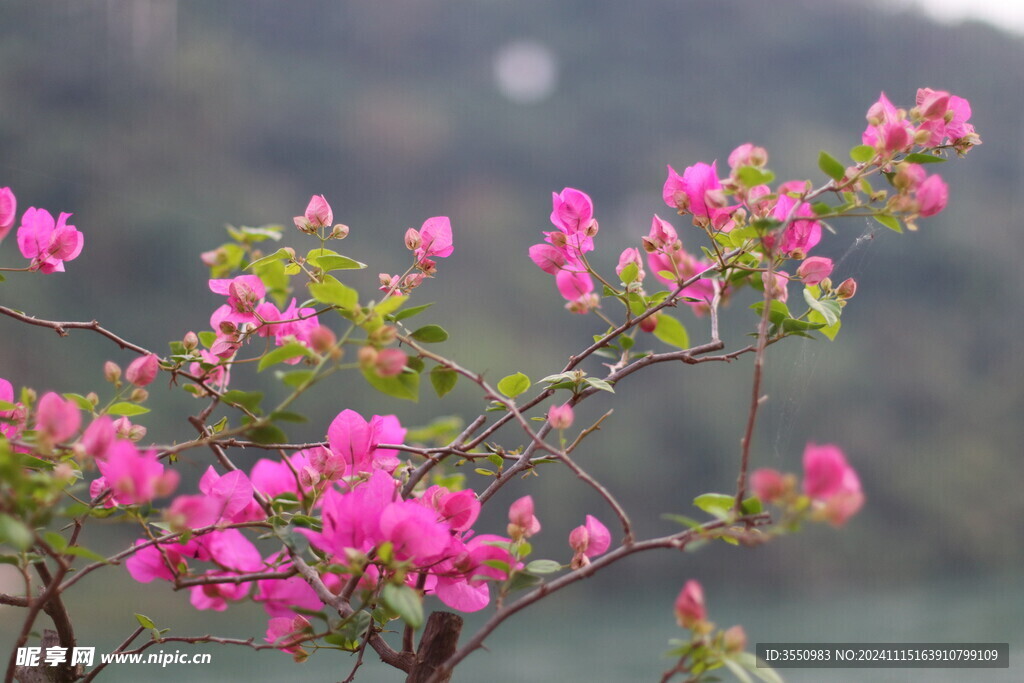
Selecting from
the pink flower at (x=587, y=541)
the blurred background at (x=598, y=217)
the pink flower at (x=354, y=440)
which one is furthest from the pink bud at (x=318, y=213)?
the blurred background at (x=598, y=217)

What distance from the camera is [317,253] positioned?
1.40ft

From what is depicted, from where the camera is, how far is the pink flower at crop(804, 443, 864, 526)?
0.24 m

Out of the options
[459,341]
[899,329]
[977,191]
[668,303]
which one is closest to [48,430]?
[668,303]

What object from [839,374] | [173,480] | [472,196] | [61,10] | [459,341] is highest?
[61,10]

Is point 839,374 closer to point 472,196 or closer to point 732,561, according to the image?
point 732,561

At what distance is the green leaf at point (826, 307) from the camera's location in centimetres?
37

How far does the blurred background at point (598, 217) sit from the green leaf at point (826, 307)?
1.94m

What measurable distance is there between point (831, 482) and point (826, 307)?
0.17 m

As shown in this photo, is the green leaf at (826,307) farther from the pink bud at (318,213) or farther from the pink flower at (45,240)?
the pink flower at (45,240)

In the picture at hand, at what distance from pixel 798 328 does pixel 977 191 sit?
3410mm

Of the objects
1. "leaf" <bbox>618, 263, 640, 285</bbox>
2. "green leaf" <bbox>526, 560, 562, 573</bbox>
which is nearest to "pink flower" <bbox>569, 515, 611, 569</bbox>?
"green leaf" <bbox>526, 560, 562, 573</bbox>

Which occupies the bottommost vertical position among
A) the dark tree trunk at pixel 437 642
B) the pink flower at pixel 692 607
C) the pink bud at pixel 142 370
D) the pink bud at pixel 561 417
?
the pink flower at pixel 692 607

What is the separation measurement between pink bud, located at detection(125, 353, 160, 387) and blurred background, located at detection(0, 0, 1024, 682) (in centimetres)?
190

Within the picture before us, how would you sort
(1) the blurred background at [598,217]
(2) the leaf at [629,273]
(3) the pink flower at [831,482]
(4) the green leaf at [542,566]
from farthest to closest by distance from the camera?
(1) the blurred background at [598,217], (2) the leaf at [629,273], (4) the green leaf at [542,566], (3) the pink flower at [831,482]
